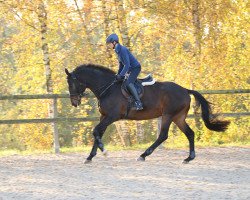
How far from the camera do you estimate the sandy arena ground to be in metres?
7.64

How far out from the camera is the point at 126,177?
9242 mm

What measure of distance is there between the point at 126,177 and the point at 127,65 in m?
2.76

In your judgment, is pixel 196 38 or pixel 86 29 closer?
pixel 196 38

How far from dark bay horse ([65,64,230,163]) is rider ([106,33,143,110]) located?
314 mm

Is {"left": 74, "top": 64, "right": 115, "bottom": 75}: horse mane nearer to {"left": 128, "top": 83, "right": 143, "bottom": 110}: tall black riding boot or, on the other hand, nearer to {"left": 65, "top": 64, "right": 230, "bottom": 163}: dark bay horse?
{"left": 65, "top": 64, "right": 230, "bottom": 163}: dark bay horse

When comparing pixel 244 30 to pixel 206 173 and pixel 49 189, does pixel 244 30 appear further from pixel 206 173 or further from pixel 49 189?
pixel 49 189

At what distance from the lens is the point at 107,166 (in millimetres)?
10727

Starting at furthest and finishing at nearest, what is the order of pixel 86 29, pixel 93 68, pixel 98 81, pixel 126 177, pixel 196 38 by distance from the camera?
pixel 86 29, pixel 196 38, pixel 93 68, pixel 98 81, pixel 126 177

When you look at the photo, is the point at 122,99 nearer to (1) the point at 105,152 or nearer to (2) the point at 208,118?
(1) the point at 105,152

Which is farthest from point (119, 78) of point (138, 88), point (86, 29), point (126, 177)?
point (86, 29)

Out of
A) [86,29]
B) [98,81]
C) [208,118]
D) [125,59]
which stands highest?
[86,29]

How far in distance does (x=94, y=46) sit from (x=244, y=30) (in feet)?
20.5

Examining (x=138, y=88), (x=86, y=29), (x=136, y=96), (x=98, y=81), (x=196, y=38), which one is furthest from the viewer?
(x=86, y=29)

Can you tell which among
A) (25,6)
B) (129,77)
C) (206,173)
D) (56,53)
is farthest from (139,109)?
(56,53)
